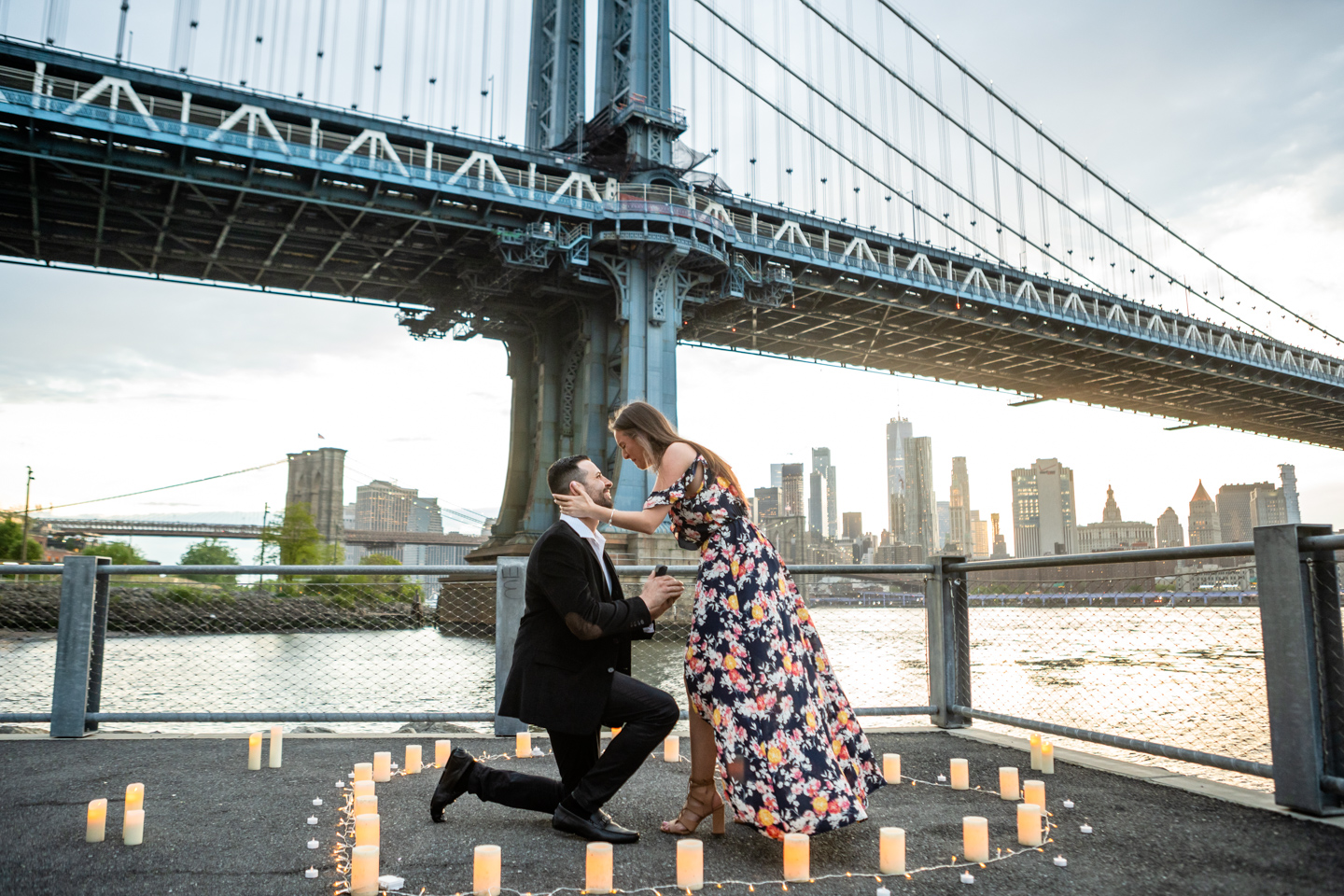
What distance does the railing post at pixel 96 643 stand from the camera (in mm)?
5445

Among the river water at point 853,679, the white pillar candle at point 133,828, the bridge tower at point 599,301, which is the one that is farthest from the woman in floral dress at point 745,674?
the bridge tower at point 599,301

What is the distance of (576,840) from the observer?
3217 millimetres

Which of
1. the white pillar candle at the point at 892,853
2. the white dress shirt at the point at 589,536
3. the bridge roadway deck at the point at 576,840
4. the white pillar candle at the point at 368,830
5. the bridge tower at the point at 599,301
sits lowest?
the bridge roadway deck at the point at 576,840

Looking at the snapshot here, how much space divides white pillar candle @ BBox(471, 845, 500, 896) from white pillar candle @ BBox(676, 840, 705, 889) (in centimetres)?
54

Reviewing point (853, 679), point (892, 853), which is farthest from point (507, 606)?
point (853, 679)

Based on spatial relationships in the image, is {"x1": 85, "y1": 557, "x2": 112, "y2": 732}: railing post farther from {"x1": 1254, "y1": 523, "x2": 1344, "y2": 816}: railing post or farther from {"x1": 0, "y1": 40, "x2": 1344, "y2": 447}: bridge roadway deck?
{"x1": 0, "y1": 40, "x2": 1344, "y2": 447}: bridge roadway deck

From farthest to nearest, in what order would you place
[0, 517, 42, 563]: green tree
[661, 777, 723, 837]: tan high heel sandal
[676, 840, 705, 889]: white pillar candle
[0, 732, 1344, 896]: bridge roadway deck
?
[0, 517, 42, 563]: green tree, [661, 777, 723, 837]: tan high heel sandal, [0, 732, 1344, 896]: bridge roadway deck, [676, 840, 705, 889]: white pillar candle

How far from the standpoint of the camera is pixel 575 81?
33.8 meters

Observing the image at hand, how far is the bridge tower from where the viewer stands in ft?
89.6

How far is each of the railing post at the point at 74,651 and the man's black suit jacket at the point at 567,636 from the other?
3.71 meters

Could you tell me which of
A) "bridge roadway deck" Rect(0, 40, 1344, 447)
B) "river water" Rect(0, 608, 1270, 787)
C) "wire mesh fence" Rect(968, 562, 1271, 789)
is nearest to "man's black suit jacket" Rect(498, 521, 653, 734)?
"wire mesh fence" Rect(968, 562, 1271, 789)

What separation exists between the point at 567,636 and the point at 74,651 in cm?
404

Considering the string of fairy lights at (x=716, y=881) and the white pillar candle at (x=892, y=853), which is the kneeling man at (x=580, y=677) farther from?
the white pillar candle at (x=892, y=853)

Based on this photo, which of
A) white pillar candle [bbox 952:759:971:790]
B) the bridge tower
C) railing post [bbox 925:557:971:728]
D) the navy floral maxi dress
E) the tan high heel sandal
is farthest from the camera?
the bridge tower
